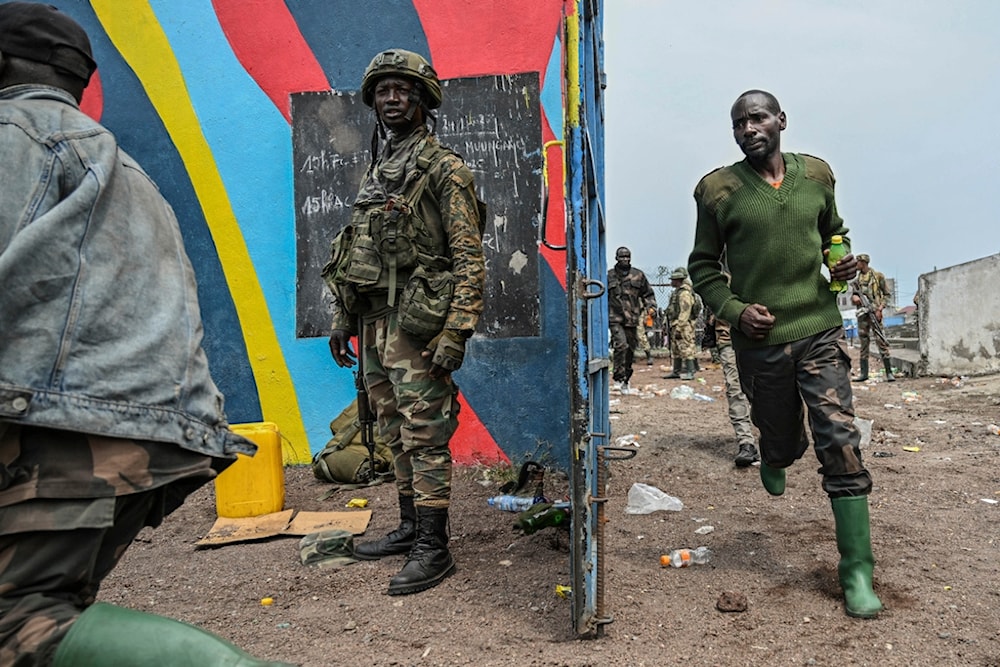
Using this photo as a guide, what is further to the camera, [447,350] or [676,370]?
[676,370]

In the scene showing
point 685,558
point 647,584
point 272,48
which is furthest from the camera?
point 272,48

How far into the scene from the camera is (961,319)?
10602 millimetres

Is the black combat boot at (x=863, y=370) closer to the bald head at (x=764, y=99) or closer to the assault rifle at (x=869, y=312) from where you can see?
the assault rifle at (x=869, y=312)

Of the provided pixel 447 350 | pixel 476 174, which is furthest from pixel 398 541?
pixel 476 174

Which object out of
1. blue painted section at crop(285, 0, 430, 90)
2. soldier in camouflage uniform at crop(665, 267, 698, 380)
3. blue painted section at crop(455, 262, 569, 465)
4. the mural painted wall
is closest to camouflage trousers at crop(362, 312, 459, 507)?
blue painted section at crop(455, 262, 569, 465)

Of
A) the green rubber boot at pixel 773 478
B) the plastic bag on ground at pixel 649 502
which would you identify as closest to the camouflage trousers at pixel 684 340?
the plastic bag on ground at pixel 649 502

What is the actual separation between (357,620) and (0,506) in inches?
67.2

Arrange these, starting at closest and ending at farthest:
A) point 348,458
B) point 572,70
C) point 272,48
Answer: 1. point 572,70
2. point 348,458
3. point 272,48

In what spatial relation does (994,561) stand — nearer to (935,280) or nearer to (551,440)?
(551,440)

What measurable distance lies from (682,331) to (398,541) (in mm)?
9206

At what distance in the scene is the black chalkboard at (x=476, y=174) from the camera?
4.93m

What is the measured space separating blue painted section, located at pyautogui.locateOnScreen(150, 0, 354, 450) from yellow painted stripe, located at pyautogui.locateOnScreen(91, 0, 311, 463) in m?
0.05

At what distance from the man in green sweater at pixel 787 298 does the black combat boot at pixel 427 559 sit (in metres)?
1.37

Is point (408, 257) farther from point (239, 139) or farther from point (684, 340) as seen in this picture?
point (684, 340)
